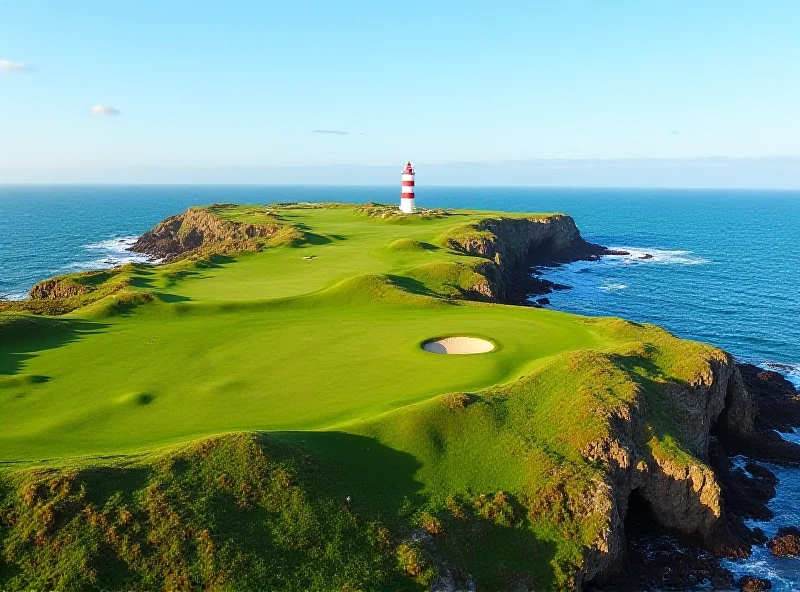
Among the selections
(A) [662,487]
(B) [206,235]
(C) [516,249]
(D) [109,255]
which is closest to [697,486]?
(A) [662,487]

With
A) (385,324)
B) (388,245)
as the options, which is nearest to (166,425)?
(385,324)

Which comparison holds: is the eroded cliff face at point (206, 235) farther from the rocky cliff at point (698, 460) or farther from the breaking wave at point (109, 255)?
the rocky cliff at point (698, 460)

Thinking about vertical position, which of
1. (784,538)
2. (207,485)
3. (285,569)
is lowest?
(784,538)

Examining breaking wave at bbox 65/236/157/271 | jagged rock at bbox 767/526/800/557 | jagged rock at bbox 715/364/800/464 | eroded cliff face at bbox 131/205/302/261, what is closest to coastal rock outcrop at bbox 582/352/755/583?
jagged rock at bbox 767/526/800/557

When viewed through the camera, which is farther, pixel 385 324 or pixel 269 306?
pixel 269 306

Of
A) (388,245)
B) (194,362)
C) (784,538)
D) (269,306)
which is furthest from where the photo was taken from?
(388,245)

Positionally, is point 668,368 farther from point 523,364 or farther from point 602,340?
point 523,364

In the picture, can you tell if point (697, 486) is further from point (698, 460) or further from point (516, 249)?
point (516, 249)
